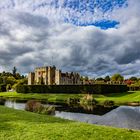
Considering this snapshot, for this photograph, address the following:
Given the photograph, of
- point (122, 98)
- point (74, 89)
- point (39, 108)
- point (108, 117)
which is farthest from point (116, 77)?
point (39, 108)

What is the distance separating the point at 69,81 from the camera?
424ft

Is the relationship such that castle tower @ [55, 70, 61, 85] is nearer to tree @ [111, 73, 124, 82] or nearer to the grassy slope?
tree @ [111, 73, 124, 82]

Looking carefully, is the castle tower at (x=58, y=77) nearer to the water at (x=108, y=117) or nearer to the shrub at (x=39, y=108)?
the water at (x=108, y=117)

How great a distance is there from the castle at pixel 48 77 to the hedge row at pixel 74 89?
3353cm

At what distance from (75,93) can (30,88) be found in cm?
1344

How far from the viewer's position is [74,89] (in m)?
81.7

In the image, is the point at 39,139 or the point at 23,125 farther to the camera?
the point at 23,125

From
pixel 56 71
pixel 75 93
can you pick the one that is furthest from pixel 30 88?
pixel 56 71

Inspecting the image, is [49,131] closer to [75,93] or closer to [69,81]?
[75,93]

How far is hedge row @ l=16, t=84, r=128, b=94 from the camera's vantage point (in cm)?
7909

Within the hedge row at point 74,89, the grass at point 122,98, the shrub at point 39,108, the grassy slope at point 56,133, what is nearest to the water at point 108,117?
the shrub at point 39,108

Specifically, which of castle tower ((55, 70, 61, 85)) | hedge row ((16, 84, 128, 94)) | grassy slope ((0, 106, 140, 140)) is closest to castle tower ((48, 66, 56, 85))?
castle tower ((55, 70, 61, 85))

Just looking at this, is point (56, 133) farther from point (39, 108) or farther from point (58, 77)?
point (58, 77)

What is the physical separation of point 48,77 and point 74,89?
41.4 meters
